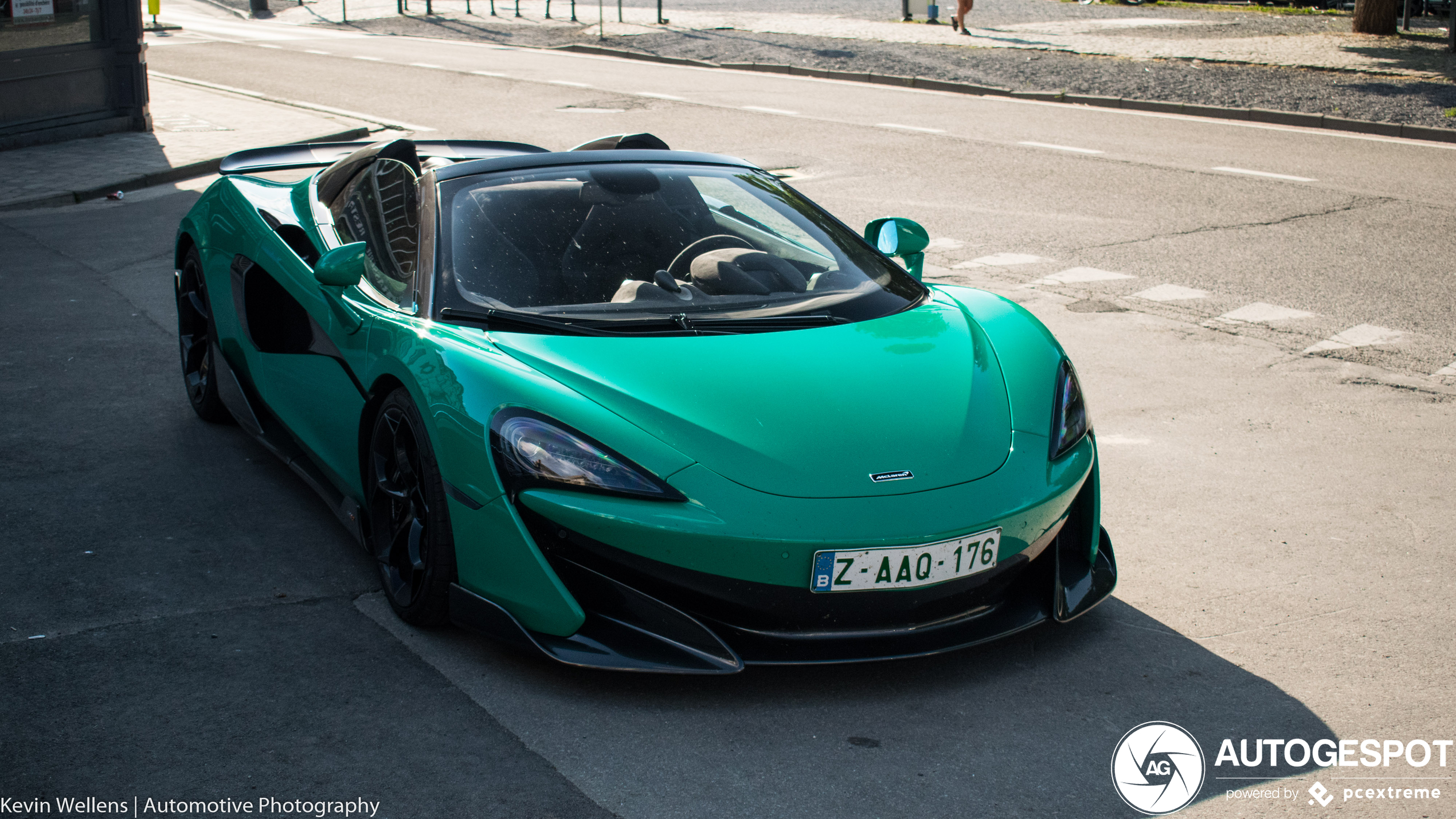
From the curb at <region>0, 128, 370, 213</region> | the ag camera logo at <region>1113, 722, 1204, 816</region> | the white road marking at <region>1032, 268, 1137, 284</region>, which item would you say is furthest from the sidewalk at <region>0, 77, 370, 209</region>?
the ag camera logo at <region>1113, 722, 1204, 816</region>

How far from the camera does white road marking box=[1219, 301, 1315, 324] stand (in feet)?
23.4

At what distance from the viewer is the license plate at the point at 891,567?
310cm

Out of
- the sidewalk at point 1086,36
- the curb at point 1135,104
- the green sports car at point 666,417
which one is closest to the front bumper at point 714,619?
the green sports car at point 666,417

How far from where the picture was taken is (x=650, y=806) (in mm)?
2814

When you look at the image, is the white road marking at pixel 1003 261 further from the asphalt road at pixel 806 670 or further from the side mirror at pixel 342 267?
the side mirror at pixel 342 267

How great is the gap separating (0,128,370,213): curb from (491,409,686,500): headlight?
295 inches

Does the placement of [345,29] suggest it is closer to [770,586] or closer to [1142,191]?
[1142,191]

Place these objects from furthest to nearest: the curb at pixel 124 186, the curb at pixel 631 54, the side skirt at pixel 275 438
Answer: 1. the curb at pixel 631 54
2. the curb at pixel 124 186
3. the side skirt at pixel 275 438

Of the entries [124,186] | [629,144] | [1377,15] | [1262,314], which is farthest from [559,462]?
[1377,15]

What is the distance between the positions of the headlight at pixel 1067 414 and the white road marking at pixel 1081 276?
428 cm

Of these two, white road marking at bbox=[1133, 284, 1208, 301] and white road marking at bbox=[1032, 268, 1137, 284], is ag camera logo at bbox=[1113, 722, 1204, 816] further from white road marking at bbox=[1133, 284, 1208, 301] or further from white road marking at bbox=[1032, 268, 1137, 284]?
white road marking at bbox=[1032, 268, 1137, 284]

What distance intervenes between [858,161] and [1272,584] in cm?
870

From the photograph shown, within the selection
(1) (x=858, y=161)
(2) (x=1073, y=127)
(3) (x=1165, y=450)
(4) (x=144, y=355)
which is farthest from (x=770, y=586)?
(2) (x=1073, y=127)

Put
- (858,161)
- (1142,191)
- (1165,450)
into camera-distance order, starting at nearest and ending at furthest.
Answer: (1165,450), (1142,191), (858,161)
